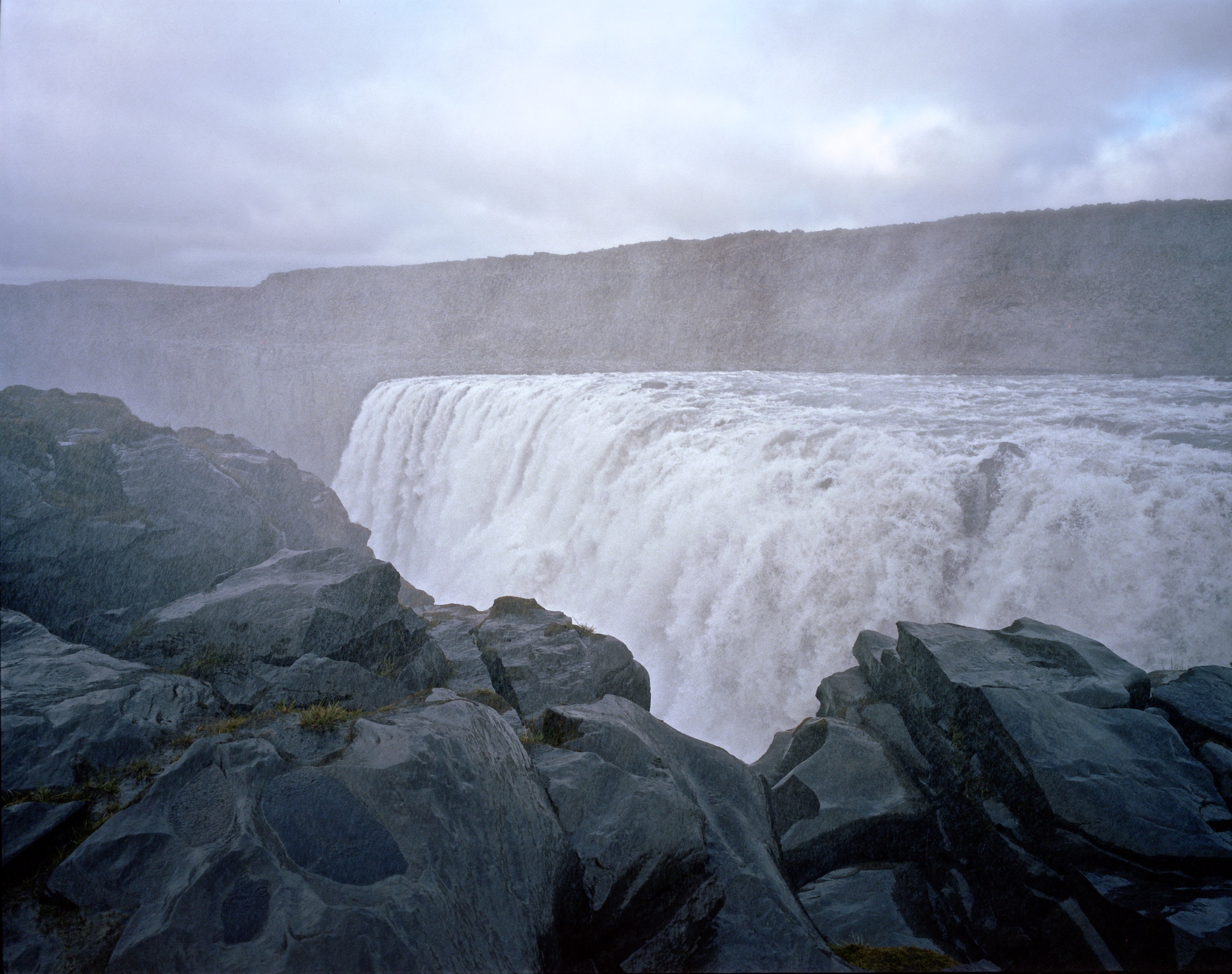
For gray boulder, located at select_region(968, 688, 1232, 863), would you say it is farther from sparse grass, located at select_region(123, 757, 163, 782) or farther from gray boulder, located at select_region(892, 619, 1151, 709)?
A: sparse grass, located at select_region(123, 757, 163, 782)

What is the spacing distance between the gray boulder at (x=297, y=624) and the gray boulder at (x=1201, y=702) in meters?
5.50

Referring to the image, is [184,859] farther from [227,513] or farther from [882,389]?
[882,389]

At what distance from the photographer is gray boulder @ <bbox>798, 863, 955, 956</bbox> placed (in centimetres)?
410

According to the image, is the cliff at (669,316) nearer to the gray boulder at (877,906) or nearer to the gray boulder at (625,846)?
the gray boulder at (877,906)

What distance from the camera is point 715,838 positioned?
3744 mm

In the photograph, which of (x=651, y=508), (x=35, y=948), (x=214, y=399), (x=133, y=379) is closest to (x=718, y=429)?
(x=651, y=508)

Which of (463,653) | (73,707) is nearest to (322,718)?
(73,707)

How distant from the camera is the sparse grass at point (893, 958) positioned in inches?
142

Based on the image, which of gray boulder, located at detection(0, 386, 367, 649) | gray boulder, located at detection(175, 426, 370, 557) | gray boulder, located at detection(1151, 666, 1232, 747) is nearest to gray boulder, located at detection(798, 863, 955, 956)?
gray boulder, located at detection(1151, 666, 1232, 747)

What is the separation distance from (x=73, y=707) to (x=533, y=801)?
2543 mm

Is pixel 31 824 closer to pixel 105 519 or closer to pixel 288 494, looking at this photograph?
pixel 105 519

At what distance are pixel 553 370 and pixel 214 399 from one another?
837 inches

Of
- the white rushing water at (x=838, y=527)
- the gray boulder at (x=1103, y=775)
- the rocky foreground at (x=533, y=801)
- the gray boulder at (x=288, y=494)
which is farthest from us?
the gray boulder at (x=288, y=494)

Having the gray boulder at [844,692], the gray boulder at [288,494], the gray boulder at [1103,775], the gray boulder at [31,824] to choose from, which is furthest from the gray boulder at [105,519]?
the gray boulder at [1103,775]
